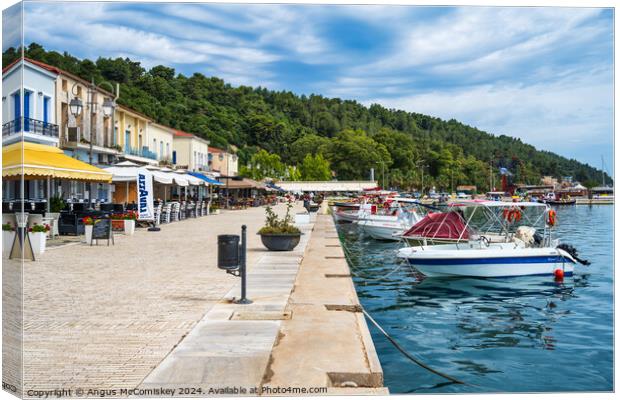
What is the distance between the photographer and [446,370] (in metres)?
6.54

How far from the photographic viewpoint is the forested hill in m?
26.1

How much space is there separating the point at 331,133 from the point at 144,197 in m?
90.0

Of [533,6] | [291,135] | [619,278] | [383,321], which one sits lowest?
[383,321]

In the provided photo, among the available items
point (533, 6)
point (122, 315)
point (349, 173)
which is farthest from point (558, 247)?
point (349, 173)

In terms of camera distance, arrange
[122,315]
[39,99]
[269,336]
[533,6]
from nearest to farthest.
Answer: [533,6] → [269,336] → [122,315] → [39,99]

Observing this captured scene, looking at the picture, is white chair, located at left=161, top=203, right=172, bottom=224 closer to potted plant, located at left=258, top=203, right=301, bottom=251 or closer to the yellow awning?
the yellow awning

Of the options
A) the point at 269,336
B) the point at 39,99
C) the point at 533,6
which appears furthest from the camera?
the point at 39,99

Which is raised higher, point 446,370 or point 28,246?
point 28,246

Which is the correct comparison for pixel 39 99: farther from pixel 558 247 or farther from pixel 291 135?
pixel 291 135

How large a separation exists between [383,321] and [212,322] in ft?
11.9

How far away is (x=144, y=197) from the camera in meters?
19.7

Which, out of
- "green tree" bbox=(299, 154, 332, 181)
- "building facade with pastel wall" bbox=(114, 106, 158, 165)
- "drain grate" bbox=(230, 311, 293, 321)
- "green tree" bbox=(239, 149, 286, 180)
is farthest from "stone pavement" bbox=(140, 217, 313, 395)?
"green tree" bbox=(299, 154, 332, 181)

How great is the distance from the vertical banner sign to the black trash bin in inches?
469

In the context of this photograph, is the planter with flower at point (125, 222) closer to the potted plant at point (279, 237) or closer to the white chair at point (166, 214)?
the white chair at point (166, 214)
